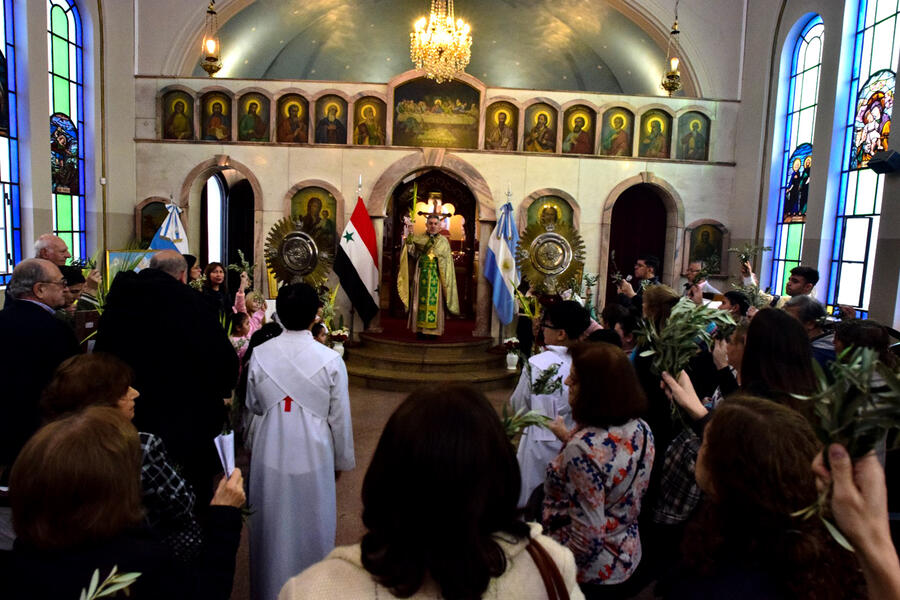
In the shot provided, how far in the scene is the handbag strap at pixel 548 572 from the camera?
1386 millimetres

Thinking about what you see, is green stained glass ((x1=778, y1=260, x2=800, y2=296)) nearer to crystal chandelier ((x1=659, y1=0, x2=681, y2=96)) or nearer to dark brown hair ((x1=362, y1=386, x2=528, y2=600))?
crystal chandelier ((x1=659, y1=0, x2=681, y2=96))

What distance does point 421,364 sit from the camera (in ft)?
31.8

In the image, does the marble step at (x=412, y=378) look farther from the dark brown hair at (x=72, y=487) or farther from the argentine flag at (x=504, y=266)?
the dark brown hair at (x=72, y=487)

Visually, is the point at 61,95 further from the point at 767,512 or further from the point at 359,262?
the point at 767,512

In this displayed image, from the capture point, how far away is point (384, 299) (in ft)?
46.2

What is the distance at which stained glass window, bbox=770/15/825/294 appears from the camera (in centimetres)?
993

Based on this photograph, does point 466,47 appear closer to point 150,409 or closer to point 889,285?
point 889,285

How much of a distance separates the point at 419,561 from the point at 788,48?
1194 centimetres

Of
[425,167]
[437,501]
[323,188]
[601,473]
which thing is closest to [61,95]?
[323,188]

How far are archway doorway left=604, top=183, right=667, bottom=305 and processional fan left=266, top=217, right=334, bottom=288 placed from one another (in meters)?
5.64

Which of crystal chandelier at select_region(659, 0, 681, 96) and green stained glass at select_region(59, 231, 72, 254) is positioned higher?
crystal chandelier at select_region(659, 0, 681, 96)

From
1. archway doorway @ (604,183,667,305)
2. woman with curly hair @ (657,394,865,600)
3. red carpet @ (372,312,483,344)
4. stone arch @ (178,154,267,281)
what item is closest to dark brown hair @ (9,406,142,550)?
woman with curly hair @ (657,394,865,600)

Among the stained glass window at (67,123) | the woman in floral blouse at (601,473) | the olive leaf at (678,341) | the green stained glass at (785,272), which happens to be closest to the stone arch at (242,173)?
the stained glass window at (67,123)

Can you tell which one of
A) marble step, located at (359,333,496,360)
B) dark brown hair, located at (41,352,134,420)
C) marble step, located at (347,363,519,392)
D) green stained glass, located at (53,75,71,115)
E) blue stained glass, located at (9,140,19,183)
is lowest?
marble step, located at (347,363,519,392)
